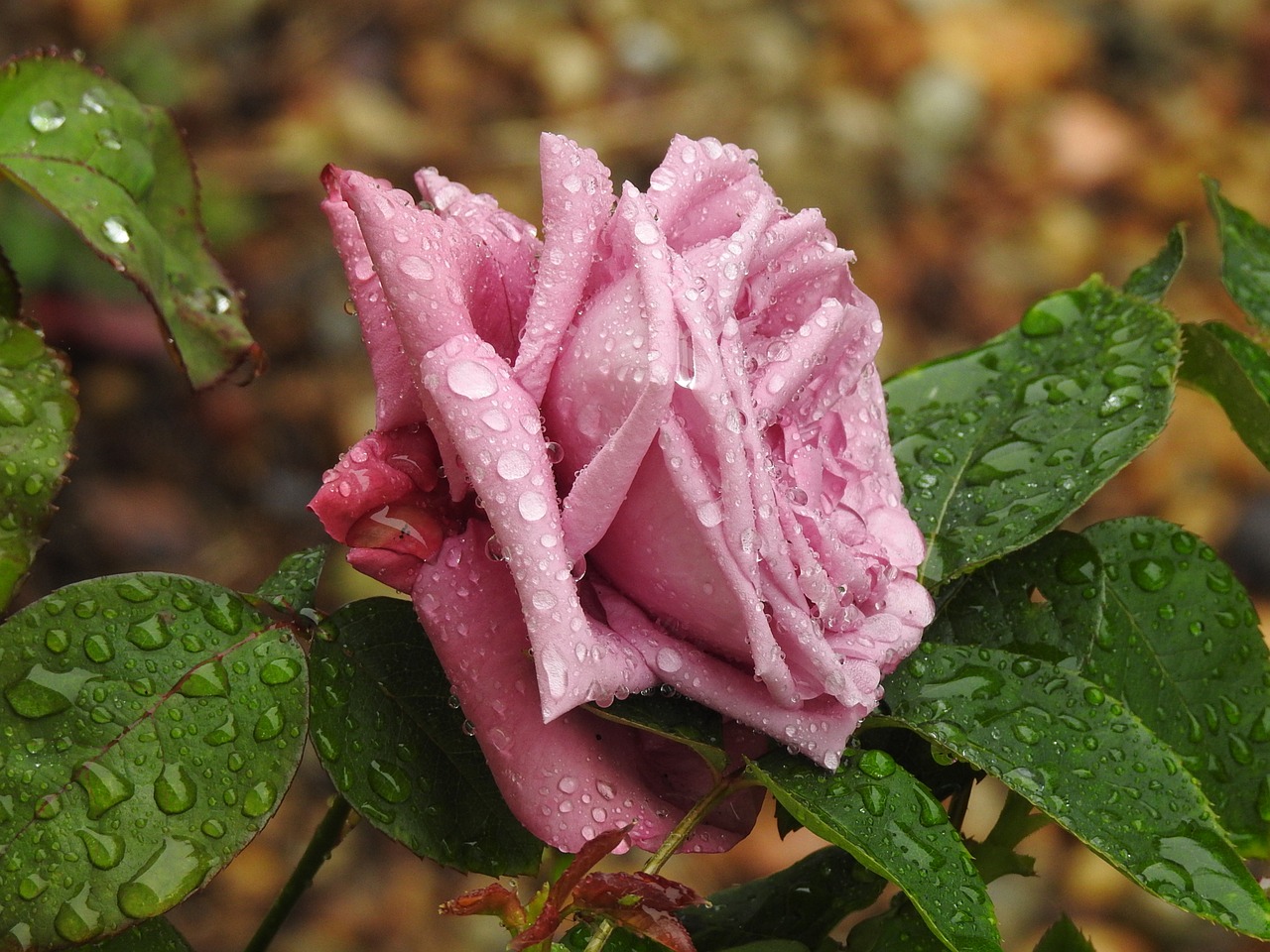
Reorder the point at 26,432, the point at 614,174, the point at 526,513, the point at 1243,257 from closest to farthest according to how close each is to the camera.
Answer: the point at 526,513
the point at 26,432
the point at 1243,257
the point at 614,174

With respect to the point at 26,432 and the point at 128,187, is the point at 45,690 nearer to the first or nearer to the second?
the point at 26,432

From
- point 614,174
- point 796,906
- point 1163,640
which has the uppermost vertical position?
point 1163,640

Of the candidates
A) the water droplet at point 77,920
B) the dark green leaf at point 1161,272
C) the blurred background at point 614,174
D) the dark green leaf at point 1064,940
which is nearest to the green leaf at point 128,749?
the water droplet at point 77,920

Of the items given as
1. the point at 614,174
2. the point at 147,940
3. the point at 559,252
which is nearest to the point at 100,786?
the point at 147,940

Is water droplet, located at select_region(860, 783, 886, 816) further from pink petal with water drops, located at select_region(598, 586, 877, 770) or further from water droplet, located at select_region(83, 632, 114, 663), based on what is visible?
water droplet, located at select_region(83, 632, 114, 663)

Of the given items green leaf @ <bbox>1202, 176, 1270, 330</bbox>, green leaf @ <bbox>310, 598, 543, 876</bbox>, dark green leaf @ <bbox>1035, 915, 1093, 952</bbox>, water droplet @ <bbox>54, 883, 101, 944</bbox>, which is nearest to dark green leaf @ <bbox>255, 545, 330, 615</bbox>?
green leaf @ <bbox>310, 598, 543, 876</bbox>

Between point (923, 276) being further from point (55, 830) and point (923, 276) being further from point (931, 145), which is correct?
point (55, 830)

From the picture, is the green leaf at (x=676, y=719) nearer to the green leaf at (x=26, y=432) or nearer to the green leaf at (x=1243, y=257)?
the green leaf at (x=26, y=432)
